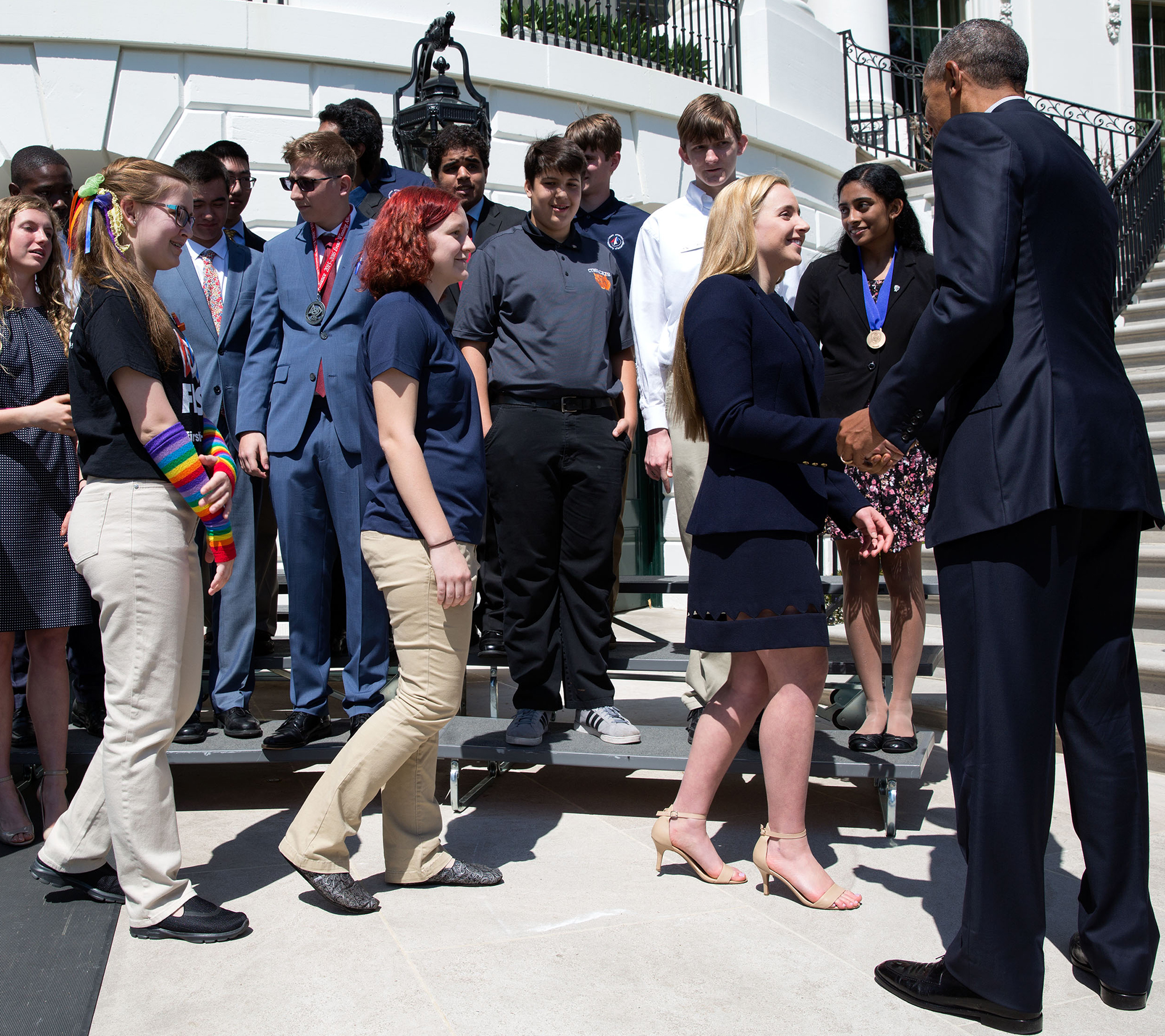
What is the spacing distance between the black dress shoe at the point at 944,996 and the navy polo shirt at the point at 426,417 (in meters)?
1.48

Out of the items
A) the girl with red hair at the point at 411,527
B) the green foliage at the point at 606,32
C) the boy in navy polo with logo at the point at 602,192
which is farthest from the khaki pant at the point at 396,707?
the green foliage at the point at 606,32

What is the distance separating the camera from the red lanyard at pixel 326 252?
381cm

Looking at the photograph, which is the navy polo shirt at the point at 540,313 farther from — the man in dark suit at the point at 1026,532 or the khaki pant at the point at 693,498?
the man in dark suit at the point at 1026,532

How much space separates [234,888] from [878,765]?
199 centimetres

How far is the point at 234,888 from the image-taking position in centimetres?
299

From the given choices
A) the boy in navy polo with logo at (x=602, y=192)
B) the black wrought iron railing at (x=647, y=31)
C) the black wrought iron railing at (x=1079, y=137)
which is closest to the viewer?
the boy in navy polo with logo at (x=602, y=192)

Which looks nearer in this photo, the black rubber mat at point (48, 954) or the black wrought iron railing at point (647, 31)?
the black rubber mat at point (48, 954)

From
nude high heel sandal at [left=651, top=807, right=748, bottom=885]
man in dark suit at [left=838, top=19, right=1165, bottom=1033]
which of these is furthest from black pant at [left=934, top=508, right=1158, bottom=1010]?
nude high heel sandal at [left=651, top=807, right=748, bottom=885]

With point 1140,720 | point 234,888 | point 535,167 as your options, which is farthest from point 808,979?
point 535,167

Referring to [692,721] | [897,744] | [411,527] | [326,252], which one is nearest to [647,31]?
[326,252]

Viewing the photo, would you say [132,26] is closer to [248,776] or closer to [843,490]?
[248,776]

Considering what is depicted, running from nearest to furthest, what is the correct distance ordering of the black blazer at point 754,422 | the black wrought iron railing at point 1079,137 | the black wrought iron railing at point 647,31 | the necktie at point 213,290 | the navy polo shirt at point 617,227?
1. the black blazer at point 754,422
2. the necktie at point 213,290
3. the navy polo shirt at point 617,227
4. the black wrought iron railing at point 647,31
5. the black wrought iron railing at point 1079,137

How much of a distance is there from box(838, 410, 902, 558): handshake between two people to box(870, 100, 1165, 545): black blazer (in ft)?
0.88

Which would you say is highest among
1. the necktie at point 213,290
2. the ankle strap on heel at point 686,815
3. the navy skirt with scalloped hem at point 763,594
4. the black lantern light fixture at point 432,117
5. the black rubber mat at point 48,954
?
the black lantern light fixture at point 432,117
